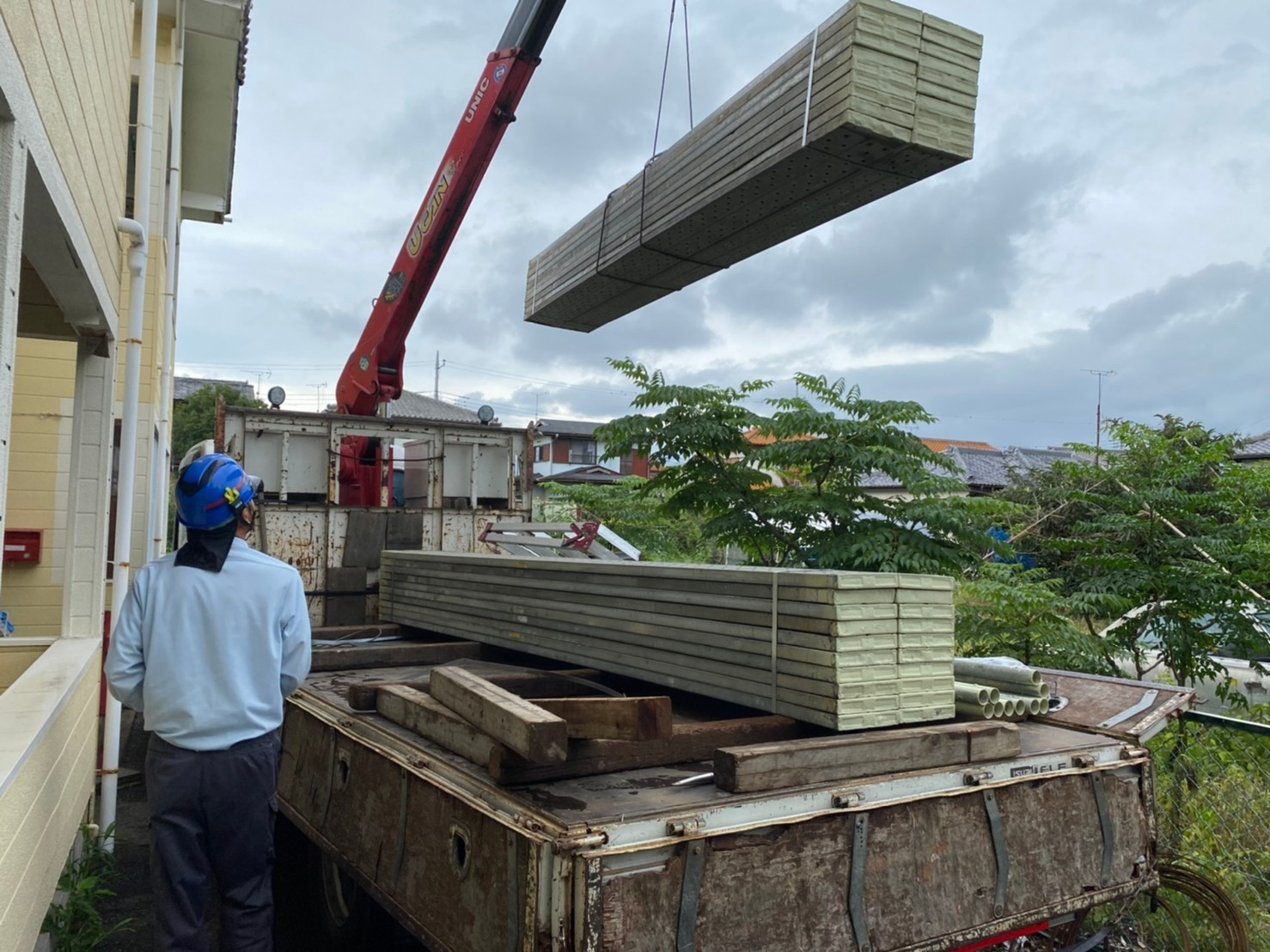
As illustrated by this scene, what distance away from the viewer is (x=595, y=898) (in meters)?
2.42

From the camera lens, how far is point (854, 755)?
3.07 meters

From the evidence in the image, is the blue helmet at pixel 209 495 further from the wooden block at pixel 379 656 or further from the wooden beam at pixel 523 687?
the wooden block at pixel 379 656

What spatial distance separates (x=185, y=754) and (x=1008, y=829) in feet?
8.73

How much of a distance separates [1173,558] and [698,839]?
574 cm

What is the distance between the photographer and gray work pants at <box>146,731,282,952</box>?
2.97m

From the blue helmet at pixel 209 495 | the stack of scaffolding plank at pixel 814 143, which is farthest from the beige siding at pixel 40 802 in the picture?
the stack of scaffolding plank at pixel 814 143

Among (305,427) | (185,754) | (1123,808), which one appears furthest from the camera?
(305,427)

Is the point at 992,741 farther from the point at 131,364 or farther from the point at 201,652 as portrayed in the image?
the point at 131,364

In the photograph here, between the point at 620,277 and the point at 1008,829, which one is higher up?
the point at 620,277

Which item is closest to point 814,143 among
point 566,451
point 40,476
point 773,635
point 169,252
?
point 773,635

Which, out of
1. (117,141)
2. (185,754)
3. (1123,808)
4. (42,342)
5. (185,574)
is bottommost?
(1123,808)

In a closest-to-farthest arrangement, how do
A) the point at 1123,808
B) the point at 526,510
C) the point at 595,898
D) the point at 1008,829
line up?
the point at 595,898
the point at 1008,829
the point at 1123,808
the point at 526,510

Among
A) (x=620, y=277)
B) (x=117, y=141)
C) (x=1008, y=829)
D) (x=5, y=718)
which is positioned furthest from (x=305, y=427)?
(x=1008, y=829)

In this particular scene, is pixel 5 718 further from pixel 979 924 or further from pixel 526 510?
pixel 526 510
